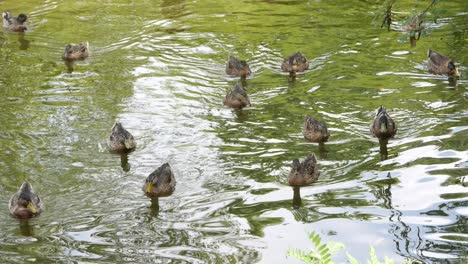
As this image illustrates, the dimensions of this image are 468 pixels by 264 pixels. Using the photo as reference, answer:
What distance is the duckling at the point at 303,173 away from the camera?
1038 centimetres

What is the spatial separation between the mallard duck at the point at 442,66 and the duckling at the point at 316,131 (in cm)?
310

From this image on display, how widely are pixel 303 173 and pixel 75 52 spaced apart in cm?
696

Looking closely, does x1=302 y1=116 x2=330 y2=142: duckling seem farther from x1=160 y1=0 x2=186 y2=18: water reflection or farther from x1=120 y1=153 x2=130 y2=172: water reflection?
x1=160 y1=0 x2=186 y2=18: water reflection

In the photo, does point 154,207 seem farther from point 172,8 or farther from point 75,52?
point 172,8

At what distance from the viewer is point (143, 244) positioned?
9289 millimetres

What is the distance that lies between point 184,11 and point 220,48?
302 centimetres

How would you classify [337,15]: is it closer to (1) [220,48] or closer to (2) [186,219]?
(1) [220,48]

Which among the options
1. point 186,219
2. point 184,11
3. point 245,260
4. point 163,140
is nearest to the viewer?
point 245,260

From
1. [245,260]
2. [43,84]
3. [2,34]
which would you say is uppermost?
[2,34]

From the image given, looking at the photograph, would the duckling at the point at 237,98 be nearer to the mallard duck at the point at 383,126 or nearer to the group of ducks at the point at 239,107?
the group of ducks at the point at 239,107

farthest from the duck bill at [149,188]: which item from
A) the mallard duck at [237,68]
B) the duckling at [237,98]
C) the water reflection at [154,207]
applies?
the mallard duck at [237,68]

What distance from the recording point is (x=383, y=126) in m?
11.6

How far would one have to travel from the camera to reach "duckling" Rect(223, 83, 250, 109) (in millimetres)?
13289

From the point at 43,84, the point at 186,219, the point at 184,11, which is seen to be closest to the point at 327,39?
the point at 184,11
